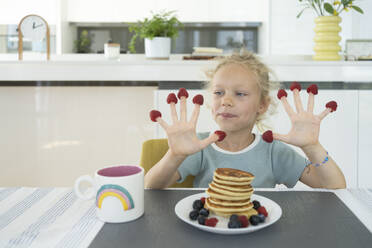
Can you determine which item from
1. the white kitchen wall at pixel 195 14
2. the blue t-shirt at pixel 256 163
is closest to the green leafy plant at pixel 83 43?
the white kitchen wall at pixel 195 14

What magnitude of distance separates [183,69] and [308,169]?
104 centimetres

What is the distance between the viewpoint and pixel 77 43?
160 inches

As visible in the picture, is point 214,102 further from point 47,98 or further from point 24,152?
point 24,152

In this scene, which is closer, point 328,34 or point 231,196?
point 231,196

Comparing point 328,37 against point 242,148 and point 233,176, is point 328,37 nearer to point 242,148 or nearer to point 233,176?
point 242,148

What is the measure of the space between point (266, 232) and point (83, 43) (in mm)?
3774

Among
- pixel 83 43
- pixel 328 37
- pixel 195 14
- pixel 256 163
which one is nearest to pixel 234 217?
pixel 256 163

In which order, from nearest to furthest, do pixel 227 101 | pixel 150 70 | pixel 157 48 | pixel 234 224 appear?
1. pixel 234 224
2. pixel 227 101
3. pixel 150 70
4. pixel 157 48

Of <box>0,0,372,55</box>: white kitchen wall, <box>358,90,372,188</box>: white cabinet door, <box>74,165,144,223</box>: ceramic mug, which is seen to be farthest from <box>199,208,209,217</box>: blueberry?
<box>0,0,372,55</box>: white kitchen wall

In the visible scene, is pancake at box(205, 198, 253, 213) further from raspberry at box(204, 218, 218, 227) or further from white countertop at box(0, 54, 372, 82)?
white countertop at box(0, 54, 372, 82)

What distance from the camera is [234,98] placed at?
106cm

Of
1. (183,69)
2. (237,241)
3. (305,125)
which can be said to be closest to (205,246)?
(237,241)

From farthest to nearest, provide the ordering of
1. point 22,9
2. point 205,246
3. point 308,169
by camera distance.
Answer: point 22,9, point 308,169, point 205,246

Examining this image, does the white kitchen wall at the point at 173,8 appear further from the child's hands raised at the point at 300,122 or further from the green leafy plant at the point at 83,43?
the child's hands raised at the point at 300,122
